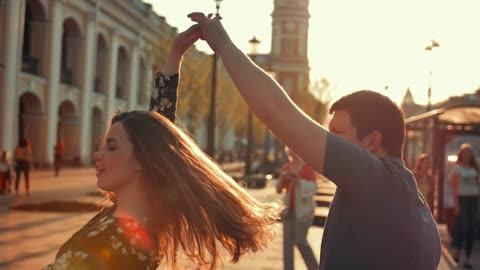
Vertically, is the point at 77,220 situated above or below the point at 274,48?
below

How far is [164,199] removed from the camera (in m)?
2.65

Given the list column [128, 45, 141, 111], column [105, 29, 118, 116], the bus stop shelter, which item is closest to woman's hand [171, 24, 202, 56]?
Result: the bus stop shelter

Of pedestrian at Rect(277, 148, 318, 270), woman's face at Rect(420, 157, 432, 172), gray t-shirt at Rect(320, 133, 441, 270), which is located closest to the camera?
gray t-shirt at Rect(320, 133, 441, 270)

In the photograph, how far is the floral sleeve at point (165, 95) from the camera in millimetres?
3285

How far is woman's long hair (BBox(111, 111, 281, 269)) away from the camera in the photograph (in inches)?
104

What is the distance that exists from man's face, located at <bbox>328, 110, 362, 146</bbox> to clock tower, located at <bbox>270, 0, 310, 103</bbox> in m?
86.9

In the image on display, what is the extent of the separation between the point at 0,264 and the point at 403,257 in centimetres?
750

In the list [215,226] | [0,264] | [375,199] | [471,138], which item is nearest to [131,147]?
[215,226]

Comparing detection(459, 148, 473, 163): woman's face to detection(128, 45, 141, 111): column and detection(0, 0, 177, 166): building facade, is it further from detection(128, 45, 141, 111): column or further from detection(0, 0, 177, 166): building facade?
detection(128, 45, 141, 111): column

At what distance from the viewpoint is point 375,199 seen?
7.69 feet

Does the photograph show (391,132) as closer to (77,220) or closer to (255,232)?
(255,232)

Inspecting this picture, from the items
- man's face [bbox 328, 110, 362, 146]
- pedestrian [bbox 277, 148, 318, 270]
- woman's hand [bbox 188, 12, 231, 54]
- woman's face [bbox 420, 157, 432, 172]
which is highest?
woman's hand [bbox 188, 12, 231, 54]

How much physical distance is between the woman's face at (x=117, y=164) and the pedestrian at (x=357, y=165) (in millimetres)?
490

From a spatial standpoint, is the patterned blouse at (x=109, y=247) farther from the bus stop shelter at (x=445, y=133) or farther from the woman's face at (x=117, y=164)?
the bus stop shelter at (x=445, y=133)
